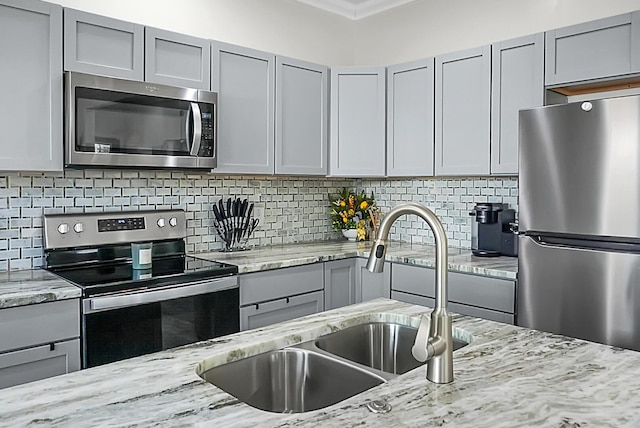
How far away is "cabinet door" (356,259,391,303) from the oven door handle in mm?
998

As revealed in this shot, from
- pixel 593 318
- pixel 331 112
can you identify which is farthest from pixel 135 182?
pixel 593 318

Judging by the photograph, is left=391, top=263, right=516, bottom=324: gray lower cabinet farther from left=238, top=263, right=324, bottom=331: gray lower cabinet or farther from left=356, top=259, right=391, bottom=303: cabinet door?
left=238, top=263, right=324, bottom=331: gray lower cabinet

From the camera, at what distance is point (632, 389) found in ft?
3.71

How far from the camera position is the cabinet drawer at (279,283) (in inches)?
112

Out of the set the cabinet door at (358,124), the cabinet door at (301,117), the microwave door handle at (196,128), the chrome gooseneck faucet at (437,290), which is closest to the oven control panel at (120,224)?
the microwave door handle at (196,128)

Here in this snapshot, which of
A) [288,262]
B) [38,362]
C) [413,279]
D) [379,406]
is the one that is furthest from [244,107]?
[379,406]

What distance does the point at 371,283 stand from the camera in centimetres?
340

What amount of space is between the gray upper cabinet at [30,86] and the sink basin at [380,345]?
1691 mm

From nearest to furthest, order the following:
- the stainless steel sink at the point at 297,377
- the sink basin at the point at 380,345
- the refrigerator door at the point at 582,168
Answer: the stainless steel sink at the point at 297,377, the sink basin at the point at 380,345, the refrigerator door at the point at 582,168

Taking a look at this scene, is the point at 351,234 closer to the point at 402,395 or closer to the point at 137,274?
the point at 137,274

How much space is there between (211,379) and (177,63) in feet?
6.83

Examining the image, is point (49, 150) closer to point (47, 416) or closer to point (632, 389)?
point (47, 416)

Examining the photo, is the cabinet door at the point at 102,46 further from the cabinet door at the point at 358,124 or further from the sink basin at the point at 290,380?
the sink basin at the point at 290,380

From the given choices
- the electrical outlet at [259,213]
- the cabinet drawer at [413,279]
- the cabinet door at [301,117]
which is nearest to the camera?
the cabinet drawer at [413,279]
